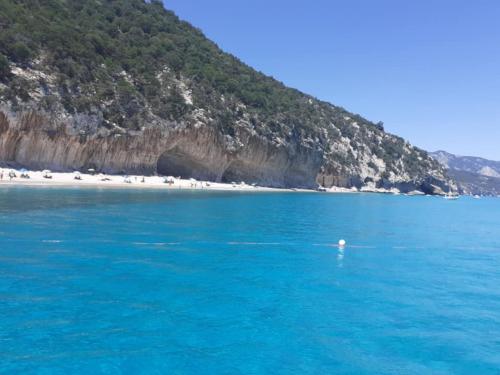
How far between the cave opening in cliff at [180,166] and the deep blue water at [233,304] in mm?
44162

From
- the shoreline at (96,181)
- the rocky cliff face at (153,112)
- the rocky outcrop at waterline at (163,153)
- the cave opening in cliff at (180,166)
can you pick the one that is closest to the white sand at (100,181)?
the shoreline at (96,181)

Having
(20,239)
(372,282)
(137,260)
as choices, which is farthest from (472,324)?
(20,239)

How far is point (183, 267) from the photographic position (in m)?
13.4

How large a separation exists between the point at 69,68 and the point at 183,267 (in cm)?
4717

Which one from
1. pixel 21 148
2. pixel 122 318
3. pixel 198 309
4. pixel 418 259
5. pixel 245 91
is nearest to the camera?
pixel 122 318

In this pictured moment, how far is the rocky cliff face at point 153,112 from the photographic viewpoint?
4725cm

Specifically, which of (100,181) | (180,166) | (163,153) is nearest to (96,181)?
(100,181)

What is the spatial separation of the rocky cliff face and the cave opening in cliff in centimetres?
17

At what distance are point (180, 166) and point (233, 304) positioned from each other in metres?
59.2

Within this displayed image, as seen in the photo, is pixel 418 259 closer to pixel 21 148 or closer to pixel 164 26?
pixel 21 148

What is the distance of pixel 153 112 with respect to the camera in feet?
193

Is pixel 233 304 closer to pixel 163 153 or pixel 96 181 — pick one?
pixel 96 181

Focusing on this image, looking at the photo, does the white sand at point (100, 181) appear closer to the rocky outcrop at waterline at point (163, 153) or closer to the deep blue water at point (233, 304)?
the rocky outcrop at waterline at point (163, 153)

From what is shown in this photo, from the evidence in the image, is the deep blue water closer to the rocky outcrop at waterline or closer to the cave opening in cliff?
the rocky outcrop at waterline
